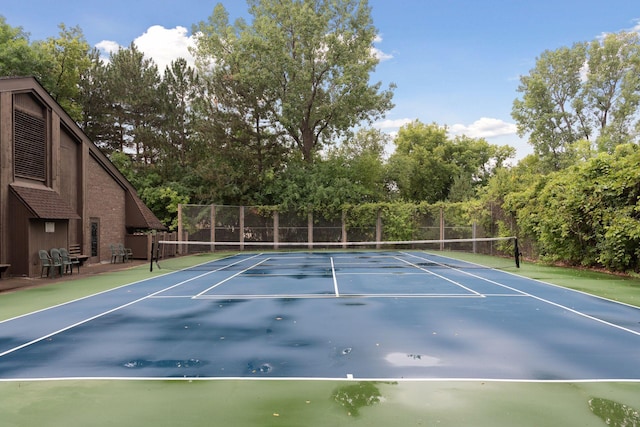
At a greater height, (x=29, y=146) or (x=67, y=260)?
(x=29, y=146)

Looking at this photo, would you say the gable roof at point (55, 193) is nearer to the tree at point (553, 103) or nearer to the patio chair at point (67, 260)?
the patio chair at point (67, 260)

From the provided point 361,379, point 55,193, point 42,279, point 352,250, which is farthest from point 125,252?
point 361,379

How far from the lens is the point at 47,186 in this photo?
1800cm

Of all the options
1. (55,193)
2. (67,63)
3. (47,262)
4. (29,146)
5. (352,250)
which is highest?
(67,63)

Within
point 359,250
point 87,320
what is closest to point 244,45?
point 359,250

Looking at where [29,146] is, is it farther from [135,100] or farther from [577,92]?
[577,92]

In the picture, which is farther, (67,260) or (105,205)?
(105,205)

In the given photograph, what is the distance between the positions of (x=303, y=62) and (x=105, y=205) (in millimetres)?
20727

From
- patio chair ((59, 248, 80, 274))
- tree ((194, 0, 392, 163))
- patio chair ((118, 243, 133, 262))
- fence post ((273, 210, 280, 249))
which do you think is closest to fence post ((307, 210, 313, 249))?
fence post ((273, 210, 280, 249))

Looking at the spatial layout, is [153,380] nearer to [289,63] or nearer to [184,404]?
[184,404]

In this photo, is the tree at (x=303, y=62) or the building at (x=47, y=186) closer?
the building at (x=47, y=186)

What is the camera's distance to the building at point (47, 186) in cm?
1576

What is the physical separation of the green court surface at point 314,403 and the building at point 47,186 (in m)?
12.3

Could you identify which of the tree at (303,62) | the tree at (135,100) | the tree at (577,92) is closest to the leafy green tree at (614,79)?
the tree at (577,92)
